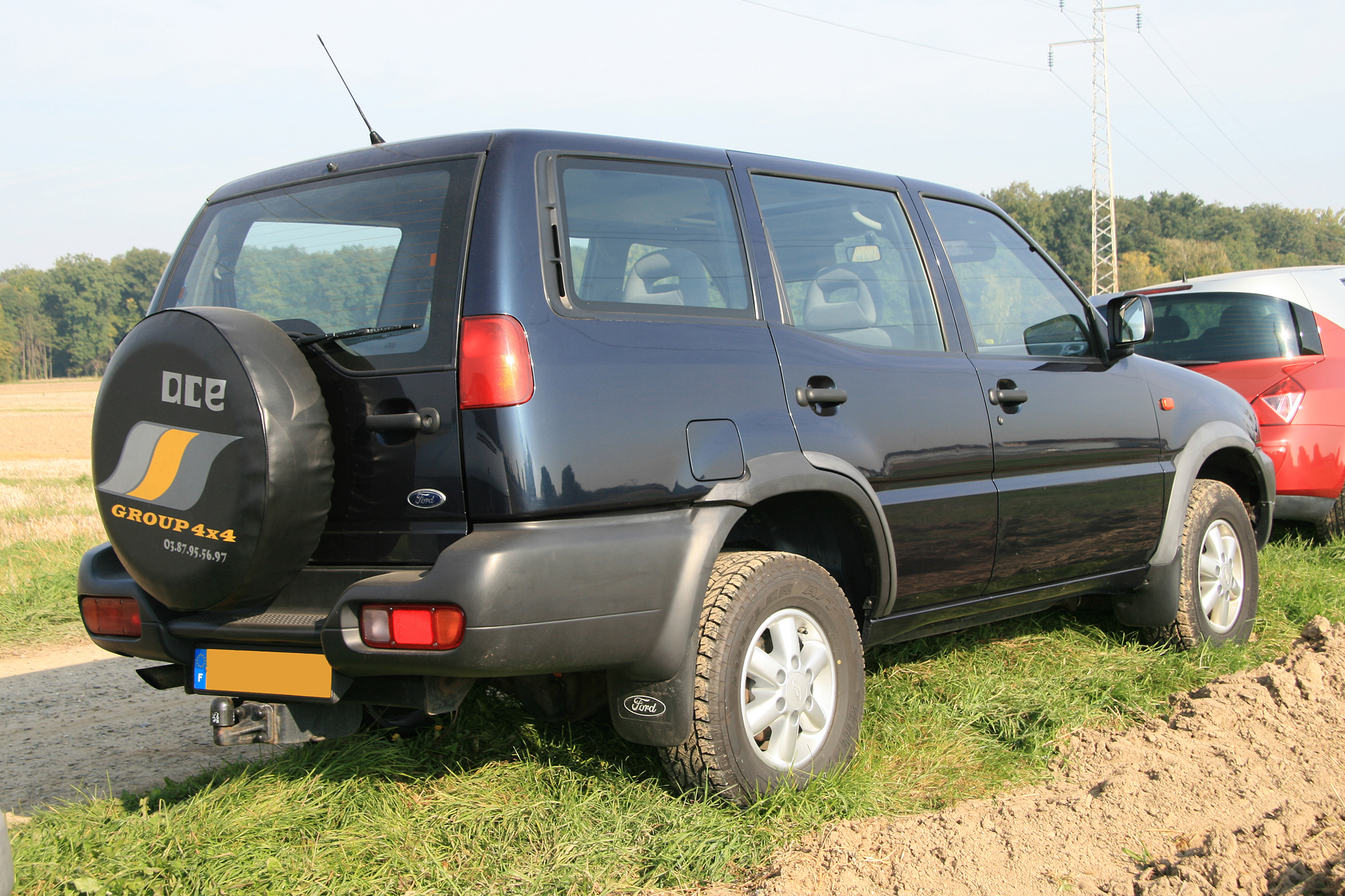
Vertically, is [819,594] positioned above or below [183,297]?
below

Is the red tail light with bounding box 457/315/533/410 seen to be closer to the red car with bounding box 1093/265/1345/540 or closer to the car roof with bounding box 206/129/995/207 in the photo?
the car roof with bounding box 206/129/995/207

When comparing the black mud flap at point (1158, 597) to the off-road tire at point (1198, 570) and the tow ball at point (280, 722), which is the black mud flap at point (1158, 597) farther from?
the tow ball at point (280, 722)

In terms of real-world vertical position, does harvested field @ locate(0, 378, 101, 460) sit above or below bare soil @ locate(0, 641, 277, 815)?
above

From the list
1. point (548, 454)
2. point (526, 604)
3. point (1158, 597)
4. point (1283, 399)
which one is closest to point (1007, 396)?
point (1158, 597)

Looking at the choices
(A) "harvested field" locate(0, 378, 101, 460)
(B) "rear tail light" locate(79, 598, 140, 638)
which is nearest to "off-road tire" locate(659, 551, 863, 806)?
(B) "rear tail light" locate(79, 598, 140, 638)

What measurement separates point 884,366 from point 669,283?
31.7 inches

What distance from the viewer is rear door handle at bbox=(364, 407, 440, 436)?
252cm

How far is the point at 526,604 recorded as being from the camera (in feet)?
7.90

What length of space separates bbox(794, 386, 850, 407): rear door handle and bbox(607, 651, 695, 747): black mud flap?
80 cm

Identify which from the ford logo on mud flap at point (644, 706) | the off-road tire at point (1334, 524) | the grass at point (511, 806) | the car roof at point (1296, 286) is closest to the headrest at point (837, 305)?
the ford logo on mud flap at point (644, 706)

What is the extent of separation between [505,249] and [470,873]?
1546 mm

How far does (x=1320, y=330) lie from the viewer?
599 cm

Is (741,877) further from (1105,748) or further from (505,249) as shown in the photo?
(505,249)

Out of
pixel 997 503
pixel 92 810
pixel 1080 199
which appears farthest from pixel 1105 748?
pixel 1080 199
